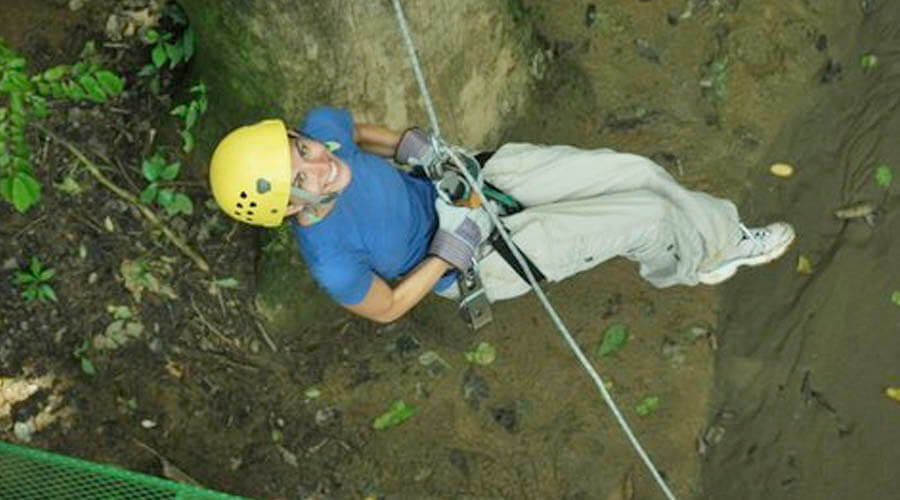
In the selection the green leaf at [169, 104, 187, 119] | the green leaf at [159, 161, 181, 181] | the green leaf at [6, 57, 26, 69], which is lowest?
the green leaf at [159, 161, 181, 181]

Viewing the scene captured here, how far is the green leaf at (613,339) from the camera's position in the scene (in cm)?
481

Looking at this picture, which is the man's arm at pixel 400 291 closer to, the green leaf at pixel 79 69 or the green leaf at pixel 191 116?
the green leaf at pixel 79 69

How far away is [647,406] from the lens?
185 inches

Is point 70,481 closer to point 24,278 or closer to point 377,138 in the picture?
point 24,278

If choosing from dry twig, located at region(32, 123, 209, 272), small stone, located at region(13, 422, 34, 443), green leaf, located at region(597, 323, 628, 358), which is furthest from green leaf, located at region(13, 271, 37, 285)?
green leaf, located at region(597, 323, 628, 358)

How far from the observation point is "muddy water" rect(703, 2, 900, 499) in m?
4.59

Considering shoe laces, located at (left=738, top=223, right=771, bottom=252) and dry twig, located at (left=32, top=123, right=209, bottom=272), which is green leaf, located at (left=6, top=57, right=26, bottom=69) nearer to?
dry twig, located at (left=32, top=123, right=209, bottom=272)

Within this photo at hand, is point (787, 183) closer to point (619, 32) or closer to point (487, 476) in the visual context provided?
point (619, 32)

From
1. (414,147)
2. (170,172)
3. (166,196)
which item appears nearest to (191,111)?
(170,172)

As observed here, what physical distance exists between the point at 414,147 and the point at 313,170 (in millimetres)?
662

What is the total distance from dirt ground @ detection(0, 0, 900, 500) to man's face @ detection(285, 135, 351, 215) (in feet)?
5.59

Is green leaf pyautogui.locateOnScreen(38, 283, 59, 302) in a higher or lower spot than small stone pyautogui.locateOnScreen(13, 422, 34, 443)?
higher

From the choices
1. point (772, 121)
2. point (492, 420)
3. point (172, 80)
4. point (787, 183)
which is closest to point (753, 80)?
point (772, 121)

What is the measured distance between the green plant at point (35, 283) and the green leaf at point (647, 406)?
8.75 ft
